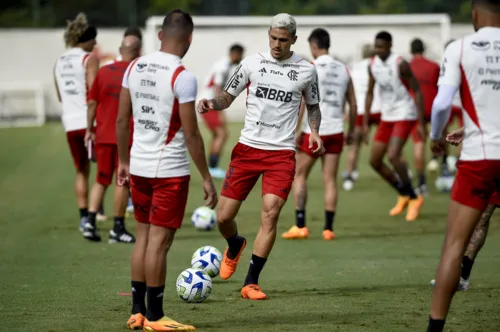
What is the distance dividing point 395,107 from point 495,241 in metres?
2.75

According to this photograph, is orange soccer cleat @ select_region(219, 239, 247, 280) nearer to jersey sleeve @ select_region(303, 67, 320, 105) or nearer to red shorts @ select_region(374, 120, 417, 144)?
jersey sleeve @ select_region(303, 67, 320, 105)

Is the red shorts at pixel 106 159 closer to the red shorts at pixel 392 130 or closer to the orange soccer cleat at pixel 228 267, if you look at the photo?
the orange soccer cleat at pixel 228 267

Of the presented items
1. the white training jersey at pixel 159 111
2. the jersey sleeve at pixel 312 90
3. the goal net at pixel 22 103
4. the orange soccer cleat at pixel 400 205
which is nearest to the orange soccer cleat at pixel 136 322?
the white training jersey at pixel 159 111

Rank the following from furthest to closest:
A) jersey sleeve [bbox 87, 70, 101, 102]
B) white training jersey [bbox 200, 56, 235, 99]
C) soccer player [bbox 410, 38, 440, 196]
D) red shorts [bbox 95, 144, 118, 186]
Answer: white training jersey [bbox 200, 56, 235, 99] < soccer player [bbox 410, 38, 440, 196] < red shorts [bbox 95, 144, 118, 186] < jersey sleeve [bbox 87, 70, 101, 102]

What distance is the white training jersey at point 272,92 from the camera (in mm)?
8664

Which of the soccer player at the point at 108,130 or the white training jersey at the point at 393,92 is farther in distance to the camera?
the white training jersey at the point at 393,92

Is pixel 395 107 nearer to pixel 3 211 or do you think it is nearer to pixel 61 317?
pixel 3 211

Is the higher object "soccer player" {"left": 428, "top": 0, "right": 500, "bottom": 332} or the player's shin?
"soccer player" {"left": 428, "top": 0, "right": 500, "bottom": 332}

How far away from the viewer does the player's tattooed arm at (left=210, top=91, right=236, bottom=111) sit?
320 inches

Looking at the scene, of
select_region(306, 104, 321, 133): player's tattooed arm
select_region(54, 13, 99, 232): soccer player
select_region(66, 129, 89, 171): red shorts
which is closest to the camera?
select_region(306, 104, 321, 133): player's tattooed arm

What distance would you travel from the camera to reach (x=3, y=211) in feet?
48.2

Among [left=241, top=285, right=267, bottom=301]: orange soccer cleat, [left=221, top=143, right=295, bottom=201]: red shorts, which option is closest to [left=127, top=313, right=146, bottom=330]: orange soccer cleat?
[left=241, top=285, right=267, bottom=301]: orange soccer cleat

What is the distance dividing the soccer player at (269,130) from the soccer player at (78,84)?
3891mm

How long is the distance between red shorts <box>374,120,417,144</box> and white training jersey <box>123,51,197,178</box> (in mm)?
6971
